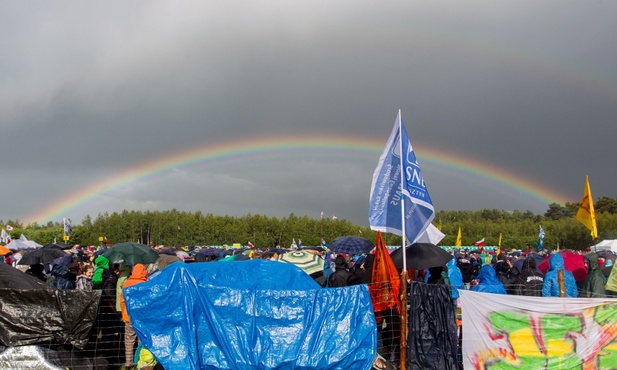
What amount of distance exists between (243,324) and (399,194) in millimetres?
3554

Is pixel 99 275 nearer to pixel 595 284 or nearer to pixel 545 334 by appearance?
pixel 545 334

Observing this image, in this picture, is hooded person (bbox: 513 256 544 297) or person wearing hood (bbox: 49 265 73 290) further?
hooded person (bbox: 513 256 544 297)

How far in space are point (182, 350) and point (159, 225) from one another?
95.6 m

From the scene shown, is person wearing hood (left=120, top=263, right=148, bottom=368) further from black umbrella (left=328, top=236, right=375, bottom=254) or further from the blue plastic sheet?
black umbrella (left=328, top=236, right=375, bottom=254)

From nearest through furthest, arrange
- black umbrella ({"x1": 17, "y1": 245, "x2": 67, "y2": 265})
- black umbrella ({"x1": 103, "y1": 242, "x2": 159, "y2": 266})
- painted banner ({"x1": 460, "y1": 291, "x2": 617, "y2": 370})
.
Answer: painted banner ({"x1": 460, "y1": 291, "x2": 617, "y2": 370}) < black umbrella ({"x1": 103, "y1": 242, "x2": 159, "y2": 266}) < black umbrella ({"x1": 17, "y1": 245, "x2": 67, "y2": 265})

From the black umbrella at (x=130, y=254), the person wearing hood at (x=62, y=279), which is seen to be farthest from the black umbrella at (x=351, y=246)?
the person wearing hood at (x=62, y=279)

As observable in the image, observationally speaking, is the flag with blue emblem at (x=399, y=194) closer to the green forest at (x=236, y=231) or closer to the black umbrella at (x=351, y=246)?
the black umbrella at (x=351, y=246)

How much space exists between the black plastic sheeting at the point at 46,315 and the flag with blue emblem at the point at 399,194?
4.90m

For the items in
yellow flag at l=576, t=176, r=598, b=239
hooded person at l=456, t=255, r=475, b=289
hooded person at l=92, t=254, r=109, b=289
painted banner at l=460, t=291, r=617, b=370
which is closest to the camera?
painted banner at l=460, t=291, r=617, b=370

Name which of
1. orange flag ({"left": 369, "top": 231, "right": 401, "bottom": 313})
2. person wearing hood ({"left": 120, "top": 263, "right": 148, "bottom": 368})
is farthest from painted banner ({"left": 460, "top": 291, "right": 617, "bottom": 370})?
person wearing hood ({"left": 120, "top": 263, "right": 148, "bottom": 368})

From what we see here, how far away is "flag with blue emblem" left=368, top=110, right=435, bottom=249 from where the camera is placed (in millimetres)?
9883

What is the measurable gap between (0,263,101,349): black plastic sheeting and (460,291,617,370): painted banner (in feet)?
20.1

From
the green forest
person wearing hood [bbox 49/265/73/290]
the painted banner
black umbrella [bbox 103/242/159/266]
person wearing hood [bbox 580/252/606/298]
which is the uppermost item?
the green forest

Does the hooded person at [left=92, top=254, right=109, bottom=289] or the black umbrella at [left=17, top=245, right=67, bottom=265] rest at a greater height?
the black umbrella at [left=17, top=245, right=67, bottom=265]
